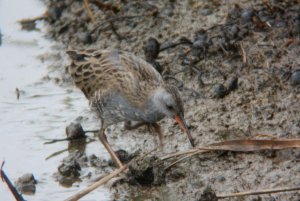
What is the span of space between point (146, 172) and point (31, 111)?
97.8 inches

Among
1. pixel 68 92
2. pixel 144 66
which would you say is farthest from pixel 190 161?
pixel 68 92

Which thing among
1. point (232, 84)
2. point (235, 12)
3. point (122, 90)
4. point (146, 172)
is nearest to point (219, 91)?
point (232, 84)

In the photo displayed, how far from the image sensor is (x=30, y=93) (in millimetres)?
10109

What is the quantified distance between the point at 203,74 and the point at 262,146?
1945 mm

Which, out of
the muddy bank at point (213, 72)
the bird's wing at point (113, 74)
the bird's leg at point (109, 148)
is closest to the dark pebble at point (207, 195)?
the muddy bank at point (213, 72)

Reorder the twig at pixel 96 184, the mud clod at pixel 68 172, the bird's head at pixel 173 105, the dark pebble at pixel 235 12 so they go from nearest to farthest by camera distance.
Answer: the twig at pixel 96 184 → the bird's head at pixel 173 105 → the mud clod at pixel 68 172 → the dark pebble at pixel 235 12

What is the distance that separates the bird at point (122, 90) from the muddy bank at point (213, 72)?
0.33 m

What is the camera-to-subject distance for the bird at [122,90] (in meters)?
8.09

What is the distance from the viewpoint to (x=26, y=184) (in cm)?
793

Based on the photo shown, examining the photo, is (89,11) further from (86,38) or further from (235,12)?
(235,12)

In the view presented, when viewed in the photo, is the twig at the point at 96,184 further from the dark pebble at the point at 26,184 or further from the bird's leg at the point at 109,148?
the dark pebble at the point at 26,184

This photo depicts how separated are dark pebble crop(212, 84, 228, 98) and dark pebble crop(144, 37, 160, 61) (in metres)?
1.11

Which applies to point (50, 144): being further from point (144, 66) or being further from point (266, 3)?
point (266, 3)

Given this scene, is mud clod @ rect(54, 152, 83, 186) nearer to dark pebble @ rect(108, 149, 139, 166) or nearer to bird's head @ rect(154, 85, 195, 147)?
dark pebble @ rect(108, 149, 139, 166)
